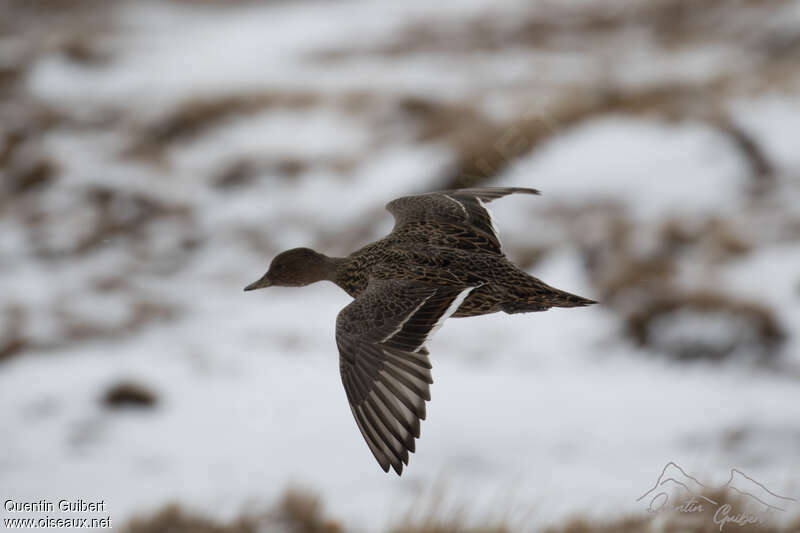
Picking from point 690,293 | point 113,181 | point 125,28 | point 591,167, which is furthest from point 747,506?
point 125,28

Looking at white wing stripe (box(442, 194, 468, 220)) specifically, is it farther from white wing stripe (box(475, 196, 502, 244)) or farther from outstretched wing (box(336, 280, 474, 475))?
outstretched wing (box(336, 280, 474, 475))

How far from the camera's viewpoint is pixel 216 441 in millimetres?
6363

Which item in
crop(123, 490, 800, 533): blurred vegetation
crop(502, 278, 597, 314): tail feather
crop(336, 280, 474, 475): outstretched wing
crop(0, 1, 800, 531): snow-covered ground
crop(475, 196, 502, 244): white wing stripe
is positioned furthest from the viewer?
crop(0, 1, 800, 531): snow-covered ground

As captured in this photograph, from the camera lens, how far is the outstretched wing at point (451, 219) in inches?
145

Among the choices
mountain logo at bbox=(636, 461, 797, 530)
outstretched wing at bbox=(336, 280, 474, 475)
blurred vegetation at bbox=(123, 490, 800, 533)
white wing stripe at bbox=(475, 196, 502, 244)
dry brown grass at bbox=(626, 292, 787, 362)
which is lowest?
blurred vegetation at bbox=(123, 490, 800, 533)

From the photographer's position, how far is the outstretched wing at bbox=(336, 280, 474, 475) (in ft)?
9.32

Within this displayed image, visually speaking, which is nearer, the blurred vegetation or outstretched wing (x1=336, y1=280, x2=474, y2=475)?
outstretched wing (x1=336, y1=280, x2=474, y2=475)

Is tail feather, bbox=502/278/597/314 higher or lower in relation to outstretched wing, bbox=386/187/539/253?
lower

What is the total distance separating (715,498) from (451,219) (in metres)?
2.31

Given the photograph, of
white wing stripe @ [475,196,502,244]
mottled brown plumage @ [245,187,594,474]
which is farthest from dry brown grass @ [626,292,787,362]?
mottled brown plumage @ [245,187,594,474]

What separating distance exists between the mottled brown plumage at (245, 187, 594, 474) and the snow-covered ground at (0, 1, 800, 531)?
2078mm

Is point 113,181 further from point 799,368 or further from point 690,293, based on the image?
point 799,368

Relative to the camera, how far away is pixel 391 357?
301 centimetres

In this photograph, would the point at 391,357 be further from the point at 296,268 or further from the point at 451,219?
the point at 451,219
